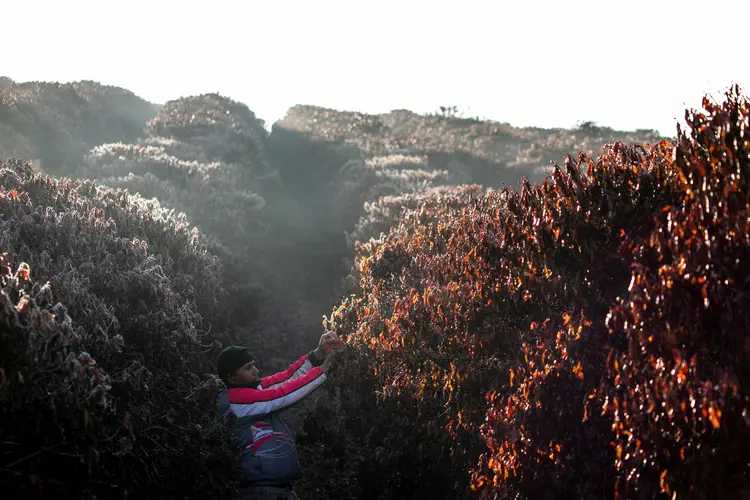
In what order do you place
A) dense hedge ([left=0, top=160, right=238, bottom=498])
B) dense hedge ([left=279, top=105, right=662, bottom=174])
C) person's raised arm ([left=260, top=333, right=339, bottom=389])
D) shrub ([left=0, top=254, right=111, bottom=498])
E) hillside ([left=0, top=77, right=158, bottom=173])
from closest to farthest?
1. shrub ([left=0, top=254, right=111, bottom=498])
2. dense hedge ([left=0, top=160, right=238, bottom=498])
3. person's raised arm ([left=260, top=333, right=339, bottom=389])
4. hillside ([left=0, top=77, right=158, bottom=173])
5. dense hedge ([left=279, top=105, right=662, bottom=174])

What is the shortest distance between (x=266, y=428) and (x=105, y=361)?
6.80 feet

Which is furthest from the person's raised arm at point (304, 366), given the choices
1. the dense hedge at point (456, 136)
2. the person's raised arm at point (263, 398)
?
the dense hedge at point (456, 136)

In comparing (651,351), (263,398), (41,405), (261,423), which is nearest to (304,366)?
(263,398)

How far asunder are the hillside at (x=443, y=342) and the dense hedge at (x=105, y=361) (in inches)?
1.1

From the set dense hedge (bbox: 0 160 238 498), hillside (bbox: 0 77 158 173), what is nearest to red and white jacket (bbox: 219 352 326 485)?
dense hedge (bbox: 0 160 238 498)

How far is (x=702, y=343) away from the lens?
3.51 meters

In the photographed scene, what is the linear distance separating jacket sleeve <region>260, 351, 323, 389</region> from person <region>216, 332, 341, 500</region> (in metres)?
0.18

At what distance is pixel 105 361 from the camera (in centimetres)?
626

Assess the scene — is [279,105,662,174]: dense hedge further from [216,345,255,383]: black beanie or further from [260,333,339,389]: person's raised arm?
[216,345,255,383]: black beanie

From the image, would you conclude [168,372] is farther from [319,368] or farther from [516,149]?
[516,149]

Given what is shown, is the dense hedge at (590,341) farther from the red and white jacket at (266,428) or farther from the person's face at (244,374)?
the person's face at (244,374)

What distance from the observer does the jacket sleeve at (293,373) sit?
592cm

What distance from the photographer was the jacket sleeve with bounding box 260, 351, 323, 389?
592cm

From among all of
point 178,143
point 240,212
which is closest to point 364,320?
point 240,212
